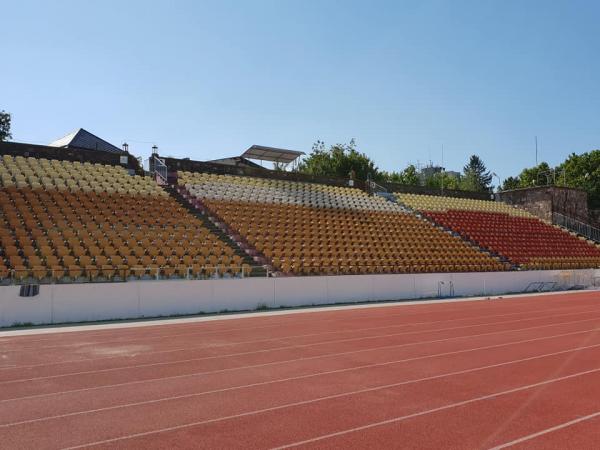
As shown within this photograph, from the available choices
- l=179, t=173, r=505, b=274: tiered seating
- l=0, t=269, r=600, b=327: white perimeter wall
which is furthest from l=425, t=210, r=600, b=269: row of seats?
l=0, t=269, r=600, b=327: white perimeter wall

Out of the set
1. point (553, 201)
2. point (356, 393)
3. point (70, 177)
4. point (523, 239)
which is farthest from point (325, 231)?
point (553, 201)

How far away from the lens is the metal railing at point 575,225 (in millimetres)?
37188

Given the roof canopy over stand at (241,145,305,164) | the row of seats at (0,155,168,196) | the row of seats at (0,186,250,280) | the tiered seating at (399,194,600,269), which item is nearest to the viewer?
the row of seats at (0,186,250,280)

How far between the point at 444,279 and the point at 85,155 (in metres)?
17.5

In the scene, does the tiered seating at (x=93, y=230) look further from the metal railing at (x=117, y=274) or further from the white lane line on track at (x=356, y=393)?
the white lane line on track at (x=356, y=393)

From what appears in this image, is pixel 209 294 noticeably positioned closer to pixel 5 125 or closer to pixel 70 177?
pixel 70 177

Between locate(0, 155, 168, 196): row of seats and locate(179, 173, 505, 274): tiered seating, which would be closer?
locate(0, 155, 168, 196): row of seats

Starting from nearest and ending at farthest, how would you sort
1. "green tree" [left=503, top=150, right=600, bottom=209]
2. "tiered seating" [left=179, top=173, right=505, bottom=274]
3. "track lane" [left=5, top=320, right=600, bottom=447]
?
1. "track lane" [left=5, top=320, right=600, bottom=447]
2. "tiered seating" [left=179, top=173, right=505, bottom=274]
3. "green tree" [left=503, top=150, right=600, bottom=209]

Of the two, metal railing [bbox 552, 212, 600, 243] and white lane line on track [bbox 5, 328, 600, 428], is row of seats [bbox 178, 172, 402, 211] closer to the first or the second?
metal railing [bbox 552, 212, 600, 243]

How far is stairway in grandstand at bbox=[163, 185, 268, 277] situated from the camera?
18330 millimetres

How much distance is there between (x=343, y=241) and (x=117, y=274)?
36.9 feet

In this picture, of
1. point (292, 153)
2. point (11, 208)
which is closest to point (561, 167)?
point (292, 153)

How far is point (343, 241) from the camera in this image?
76.4 ft

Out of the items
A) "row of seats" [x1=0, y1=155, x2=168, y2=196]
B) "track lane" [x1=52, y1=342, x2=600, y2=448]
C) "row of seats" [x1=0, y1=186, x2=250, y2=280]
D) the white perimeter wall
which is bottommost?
"track lane" [x1=52, y1=342, x2=600, y2=448]
